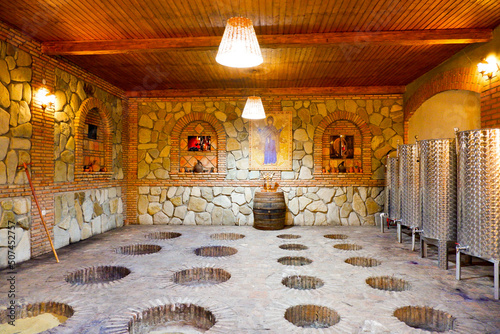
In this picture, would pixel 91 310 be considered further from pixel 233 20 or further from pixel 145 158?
pixel 145 158

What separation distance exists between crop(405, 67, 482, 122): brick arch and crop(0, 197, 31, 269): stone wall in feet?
26.0

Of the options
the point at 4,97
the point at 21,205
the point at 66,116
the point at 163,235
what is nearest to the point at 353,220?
the point at 163,235

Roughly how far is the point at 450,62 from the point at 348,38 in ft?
8.45

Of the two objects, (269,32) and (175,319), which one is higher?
(269,32)

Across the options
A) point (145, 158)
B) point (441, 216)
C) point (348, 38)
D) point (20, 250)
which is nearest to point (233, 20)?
point (348, 38)

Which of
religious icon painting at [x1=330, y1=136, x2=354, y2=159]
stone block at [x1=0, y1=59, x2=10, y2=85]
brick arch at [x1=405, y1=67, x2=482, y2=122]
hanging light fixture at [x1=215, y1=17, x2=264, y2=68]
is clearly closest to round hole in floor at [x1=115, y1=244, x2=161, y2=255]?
stone block at [x1=0, y1=59, x2=10, y2=85]

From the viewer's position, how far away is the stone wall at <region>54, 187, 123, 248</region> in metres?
6.38

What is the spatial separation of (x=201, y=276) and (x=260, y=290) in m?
1.18

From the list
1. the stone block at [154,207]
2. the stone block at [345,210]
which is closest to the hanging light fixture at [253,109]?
the stone block at [345,210]

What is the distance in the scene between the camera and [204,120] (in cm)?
932

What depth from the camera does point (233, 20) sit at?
12.0ft

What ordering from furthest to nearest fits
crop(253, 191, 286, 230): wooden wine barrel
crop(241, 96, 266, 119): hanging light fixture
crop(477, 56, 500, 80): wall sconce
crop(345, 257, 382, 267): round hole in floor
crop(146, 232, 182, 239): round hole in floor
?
crop(253, 191, 286, 230): wooden wine barrel → crop(146, 232, 182, 239): round hole in floor → crop(241, 96, 266, 119): hanging light fixture → crop(345, 257, 382, 267): round hole in floor → crop(477, 56, 500, 80): wall sconce

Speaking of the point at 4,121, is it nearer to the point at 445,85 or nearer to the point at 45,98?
the point at 45,98

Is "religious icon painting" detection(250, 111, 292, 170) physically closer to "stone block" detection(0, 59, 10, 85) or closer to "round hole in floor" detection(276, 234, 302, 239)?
"round hole in floor" detection(276, 234, 302, 239)
